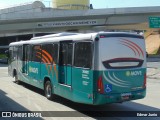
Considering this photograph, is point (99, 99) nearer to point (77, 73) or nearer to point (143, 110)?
point (77, 73)

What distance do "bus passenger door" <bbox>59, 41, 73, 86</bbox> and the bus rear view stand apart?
5.81 ft

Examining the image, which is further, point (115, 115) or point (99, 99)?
point (115, 115)

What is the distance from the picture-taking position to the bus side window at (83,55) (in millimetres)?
9820

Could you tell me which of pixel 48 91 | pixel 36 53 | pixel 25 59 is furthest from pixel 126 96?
pixel 25 59

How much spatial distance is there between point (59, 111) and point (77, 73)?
1.52 meters

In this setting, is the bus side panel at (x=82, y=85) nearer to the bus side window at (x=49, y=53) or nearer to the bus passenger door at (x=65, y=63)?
the bus passenger door at (x=65, y=63)

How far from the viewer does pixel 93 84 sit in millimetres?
9523

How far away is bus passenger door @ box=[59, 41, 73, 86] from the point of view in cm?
1109

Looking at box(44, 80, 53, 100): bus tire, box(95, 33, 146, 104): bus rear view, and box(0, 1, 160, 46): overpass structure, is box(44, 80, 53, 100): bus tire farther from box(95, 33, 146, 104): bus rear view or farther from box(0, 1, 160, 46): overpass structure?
box(0, 1, 160, 46): overpass structure

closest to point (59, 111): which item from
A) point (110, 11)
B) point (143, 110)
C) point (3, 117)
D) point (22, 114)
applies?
point (22, 114)

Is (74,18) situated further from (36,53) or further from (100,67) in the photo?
(100,67)

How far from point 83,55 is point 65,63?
1.54 metres

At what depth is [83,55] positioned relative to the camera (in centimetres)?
1016

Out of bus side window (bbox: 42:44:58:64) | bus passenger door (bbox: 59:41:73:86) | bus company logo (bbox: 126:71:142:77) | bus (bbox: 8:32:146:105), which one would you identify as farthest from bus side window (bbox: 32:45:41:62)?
bus company logo (bbox: 126:71:142:77)
